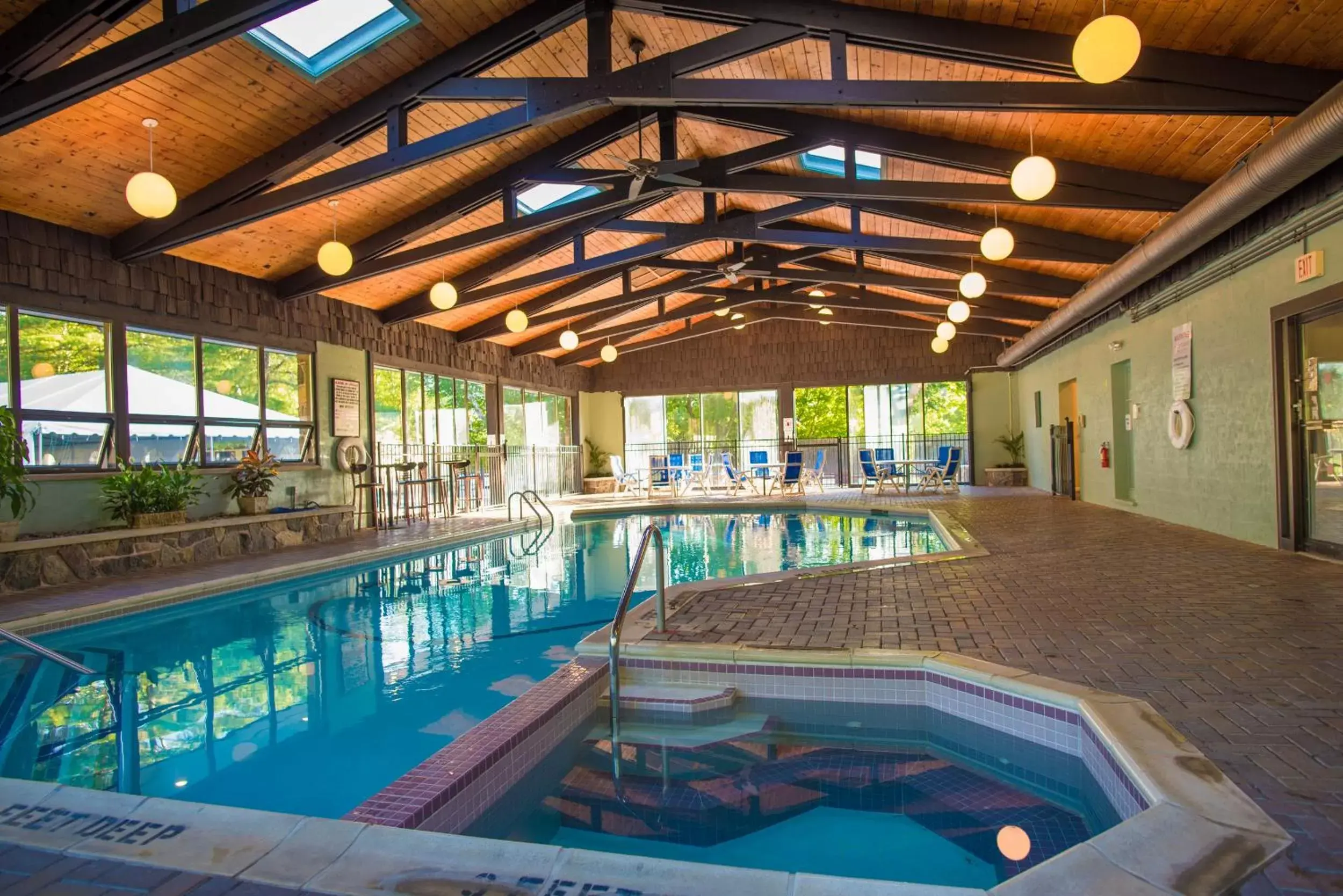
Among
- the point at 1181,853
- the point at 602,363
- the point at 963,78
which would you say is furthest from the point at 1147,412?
the point at 602,363

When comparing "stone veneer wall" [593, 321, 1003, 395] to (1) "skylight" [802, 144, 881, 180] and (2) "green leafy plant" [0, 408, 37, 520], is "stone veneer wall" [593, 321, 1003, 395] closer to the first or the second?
(1) "skylight" [802, 144, 881, 180]

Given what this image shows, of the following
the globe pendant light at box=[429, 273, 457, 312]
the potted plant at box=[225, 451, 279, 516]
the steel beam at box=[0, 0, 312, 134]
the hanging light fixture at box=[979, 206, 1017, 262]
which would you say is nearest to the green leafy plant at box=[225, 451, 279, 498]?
the potted plant at box=[225, 451, 279, 516]

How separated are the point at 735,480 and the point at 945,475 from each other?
160 inches

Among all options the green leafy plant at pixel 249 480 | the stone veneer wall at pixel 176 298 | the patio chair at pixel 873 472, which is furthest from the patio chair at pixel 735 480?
the green leafy plant at pixel 249 480

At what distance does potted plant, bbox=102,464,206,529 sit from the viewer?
6.74 meters

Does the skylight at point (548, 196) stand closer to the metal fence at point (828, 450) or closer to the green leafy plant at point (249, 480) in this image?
the green leafy plant at point (249, 480)

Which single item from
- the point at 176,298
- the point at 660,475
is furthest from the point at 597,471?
the point at 176,298

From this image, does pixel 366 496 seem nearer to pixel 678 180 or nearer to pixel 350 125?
pixel 350 125

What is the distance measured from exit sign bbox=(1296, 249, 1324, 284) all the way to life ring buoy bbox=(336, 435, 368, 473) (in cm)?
976

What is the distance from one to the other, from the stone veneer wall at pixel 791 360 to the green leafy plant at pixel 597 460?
1.34 m

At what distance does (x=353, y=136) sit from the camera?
240 inches

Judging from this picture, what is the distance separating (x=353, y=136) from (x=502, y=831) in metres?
5.63

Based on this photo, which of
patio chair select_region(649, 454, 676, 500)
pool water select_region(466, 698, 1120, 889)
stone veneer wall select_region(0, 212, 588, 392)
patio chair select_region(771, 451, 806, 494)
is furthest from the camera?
patio chair select_region(649, 454, 676, 500)

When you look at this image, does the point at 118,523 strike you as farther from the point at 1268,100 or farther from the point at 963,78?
the point at 1268,100
